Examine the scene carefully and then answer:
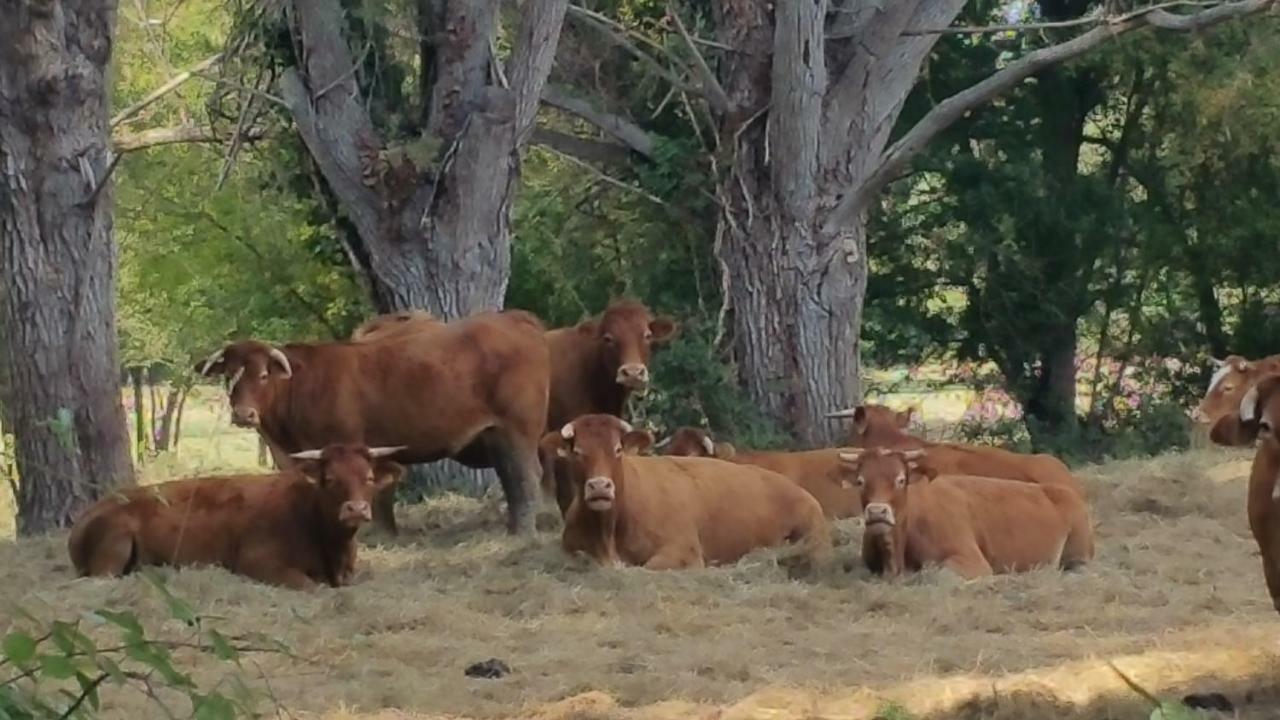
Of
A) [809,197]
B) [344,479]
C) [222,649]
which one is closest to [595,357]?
[344,479]

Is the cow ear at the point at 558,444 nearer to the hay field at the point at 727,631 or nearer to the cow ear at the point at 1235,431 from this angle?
the hay field at the point at 727,631

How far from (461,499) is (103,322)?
3162 millimetres

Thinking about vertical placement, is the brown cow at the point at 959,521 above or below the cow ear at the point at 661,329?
below

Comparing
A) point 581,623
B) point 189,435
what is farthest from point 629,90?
point 189,435

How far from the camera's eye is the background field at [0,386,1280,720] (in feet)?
20.7

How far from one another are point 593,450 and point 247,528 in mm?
1800

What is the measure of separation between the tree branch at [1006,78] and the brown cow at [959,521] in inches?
196

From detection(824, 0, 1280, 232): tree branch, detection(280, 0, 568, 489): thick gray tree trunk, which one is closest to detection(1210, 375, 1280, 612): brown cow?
detection(280, 0, 568, 489): thick gray tree trunk

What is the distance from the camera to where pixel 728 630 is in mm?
7902

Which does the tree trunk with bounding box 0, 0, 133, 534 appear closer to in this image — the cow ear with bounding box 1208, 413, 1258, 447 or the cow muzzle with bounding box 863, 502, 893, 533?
the cow muzzle with bounding box 863, 502, 893, 533

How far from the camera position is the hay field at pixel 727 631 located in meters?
6.29

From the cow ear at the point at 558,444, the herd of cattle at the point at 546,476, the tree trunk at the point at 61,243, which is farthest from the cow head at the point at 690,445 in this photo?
the tree trunk at the point at 61,243

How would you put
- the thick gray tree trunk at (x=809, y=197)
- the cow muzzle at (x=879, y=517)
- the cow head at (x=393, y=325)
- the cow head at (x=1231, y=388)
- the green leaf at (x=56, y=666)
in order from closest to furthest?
the green leaf at (x=56, y=666) < the cow muzzle at (x=879, y=517) < the cow head at (x=393, y=325) < the cow head at (x=1231, y=388) < the thick gray tree trunk at (x=809, y=197)

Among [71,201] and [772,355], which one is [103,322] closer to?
[71,201]
